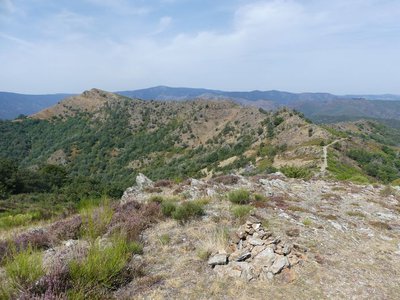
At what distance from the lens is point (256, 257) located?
6754mm

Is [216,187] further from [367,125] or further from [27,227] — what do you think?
[367,125]

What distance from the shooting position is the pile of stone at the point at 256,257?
6406 millimetres

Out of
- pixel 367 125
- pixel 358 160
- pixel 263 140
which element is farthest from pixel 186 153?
pixel 367 125

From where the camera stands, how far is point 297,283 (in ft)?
20.2

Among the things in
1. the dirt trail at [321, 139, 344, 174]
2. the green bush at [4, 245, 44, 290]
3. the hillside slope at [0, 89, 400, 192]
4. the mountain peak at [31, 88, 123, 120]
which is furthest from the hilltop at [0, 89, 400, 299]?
the mountain peak at [31, 88, 123, 120]

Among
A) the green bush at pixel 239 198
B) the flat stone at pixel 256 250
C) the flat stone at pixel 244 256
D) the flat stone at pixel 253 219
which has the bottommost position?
the green bush at pixel 239 198

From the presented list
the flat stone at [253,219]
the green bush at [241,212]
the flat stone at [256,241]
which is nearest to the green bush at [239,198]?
the green bush at [241,212]

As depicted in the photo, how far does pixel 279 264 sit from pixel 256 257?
47 centimetres

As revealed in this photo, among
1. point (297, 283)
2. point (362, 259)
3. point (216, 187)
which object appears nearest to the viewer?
point (297, 283)

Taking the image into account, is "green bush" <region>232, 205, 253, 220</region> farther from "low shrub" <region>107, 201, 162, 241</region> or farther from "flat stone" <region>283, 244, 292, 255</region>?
"flat stone" <region>283, 244, 292, 255</region>

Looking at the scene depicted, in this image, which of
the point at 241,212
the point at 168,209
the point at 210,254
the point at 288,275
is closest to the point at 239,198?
the point at 241,212

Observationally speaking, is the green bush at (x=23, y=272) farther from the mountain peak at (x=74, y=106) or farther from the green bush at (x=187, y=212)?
the mountain peak at (x=74, y=106)

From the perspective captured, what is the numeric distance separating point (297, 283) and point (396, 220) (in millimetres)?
7735

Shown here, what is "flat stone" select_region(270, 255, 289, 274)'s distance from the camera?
6412mm
